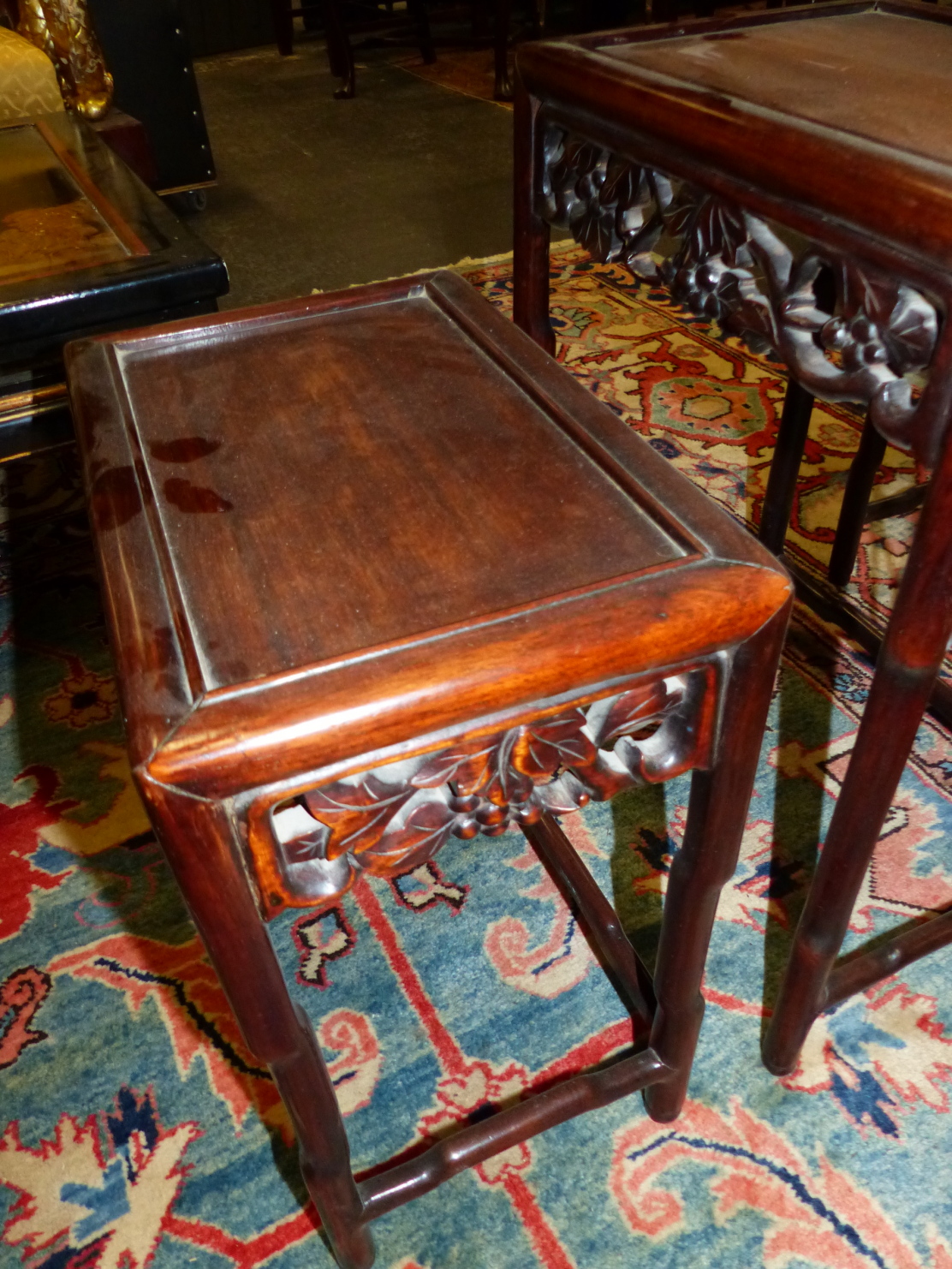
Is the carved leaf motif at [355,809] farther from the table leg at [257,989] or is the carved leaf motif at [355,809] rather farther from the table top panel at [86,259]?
the table top panel at [86,259]

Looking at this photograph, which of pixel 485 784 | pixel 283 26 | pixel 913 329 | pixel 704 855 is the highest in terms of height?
pixel 913 329

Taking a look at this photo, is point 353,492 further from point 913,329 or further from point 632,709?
point 913,329

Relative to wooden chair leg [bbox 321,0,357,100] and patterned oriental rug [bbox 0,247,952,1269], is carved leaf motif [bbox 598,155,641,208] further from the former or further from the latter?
wooden chair leg [bbox 321,0,357,100]

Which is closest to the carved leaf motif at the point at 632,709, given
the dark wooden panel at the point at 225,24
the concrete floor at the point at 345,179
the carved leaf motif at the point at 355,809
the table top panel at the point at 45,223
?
the carved leaf motif at the point at 355,809

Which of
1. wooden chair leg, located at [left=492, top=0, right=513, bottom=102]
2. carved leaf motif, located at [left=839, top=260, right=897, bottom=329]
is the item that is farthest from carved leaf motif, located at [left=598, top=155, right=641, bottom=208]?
wooden chair leg, located at [left=492, top=0, right=513, bottom=102]

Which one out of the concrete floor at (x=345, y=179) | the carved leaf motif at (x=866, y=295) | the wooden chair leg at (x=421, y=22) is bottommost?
the concrete floor at (x=345, y=179)

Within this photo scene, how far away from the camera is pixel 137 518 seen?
60cm

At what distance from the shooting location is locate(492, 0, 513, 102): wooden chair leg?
3.83 m

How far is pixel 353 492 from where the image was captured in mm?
629

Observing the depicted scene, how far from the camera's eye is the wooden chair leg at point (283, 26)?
15.6 ft

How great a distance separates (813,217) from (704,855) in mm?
397

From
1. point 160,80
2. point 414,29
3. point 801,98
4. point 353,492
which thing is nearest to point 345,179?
point 160,80

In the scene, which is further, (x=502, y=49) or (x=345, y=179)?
(x=502, y=49)

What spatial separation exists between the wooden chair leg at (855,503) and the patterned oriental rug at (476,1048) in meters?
0.14
